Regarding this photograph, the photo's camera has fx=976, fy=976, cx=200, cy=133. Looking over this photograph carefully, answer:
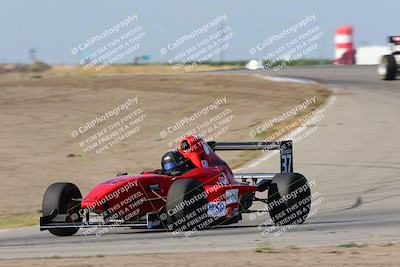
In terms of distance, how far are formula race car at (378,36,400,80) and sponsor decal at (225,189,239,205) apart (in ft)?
78.3

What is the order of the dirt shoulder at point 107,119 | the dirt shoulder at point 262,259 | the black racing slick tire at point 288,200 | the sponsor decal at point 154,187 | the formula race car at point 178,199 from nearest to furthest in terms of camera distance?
the dirt shoulder at point 262,259
the formula race car at point 178,199
the sponsor decal at point 154,187
the black racing slick tire at point 288,200
the dirt shoulder at point 107,119

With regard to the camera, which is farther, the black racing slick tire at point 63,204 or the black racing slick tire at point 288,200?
the black racing slick tire at point 288,200

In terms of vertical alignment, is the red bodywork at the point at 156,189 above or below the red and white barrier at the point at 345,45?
above

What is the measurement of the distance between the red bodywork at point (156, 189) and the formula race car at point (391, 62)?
77.6 ft

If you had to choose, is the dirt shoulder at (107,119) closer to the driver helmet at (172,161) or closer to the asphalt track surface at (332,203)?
the asphalt track surface at (332,203)

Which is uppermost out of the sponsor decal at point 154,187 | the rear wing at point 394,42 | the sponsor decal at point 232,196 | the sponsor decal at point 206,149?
the sponsor decal at point 206,149

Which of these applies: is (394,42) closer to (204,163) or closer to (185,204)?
(204,163)

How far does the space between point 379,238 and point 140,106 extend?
82.0ft

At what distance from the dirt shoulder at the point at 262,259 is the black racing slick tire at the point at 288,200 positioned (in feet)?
8.44

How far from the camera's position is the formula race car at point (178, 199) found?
12.7 meters

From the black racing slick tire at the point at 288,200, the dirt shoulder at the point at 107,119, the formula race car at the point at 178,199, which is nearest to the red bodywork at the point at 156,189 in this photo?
the formula race car at the point at 178,199

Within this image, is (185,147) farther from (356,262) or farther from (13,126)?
(13,126)

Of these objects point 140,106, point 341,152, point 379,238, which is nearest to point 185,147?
point 379,238

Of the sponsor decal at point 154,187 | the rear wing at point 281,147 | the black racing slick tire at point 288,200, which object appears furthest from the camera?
the rear wing at point 281,147
